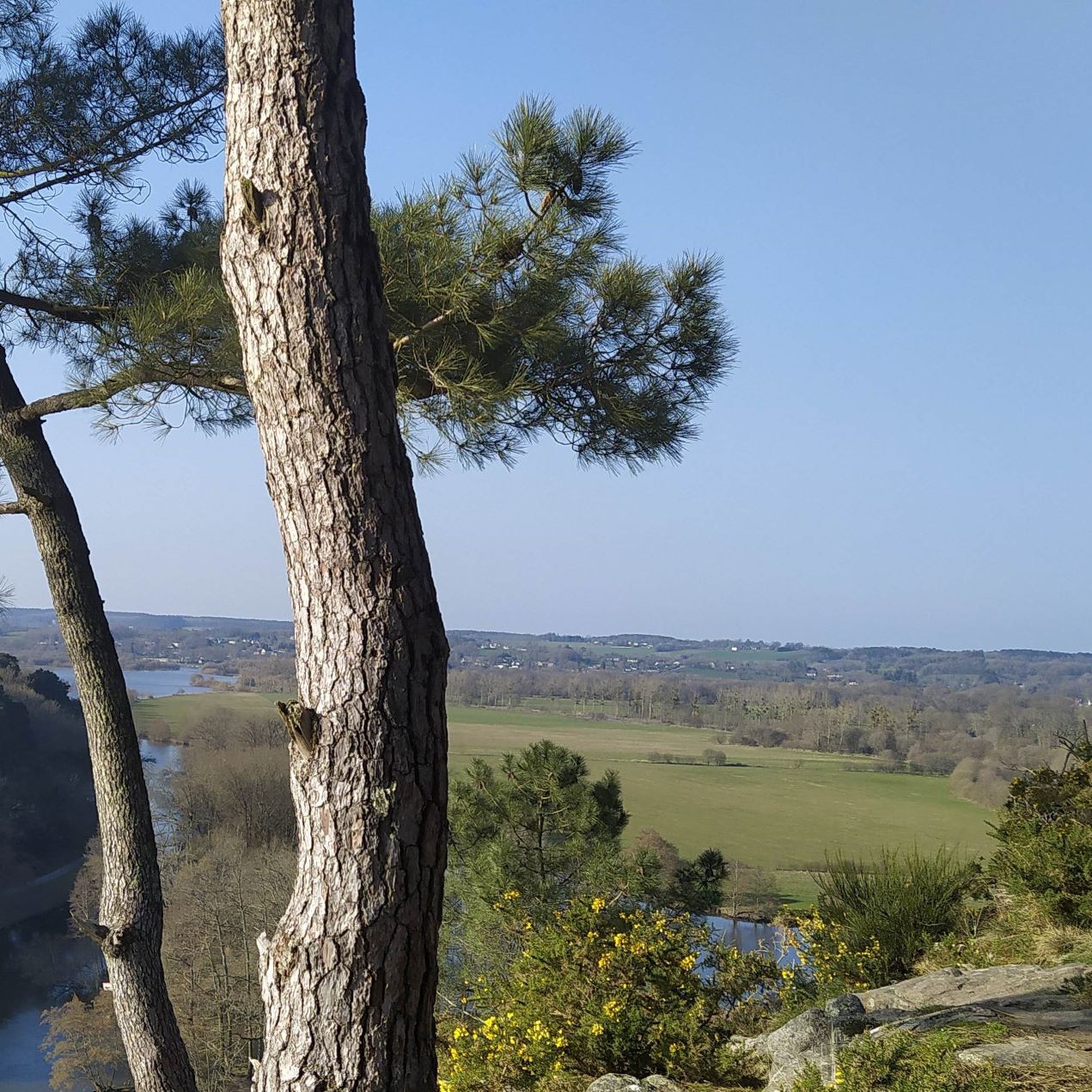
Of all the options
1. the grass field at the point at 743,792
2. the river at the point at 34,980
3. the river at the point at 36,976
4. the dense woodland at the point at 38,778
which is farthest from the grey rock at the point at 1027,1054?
the dense woodland at the point at 38,778

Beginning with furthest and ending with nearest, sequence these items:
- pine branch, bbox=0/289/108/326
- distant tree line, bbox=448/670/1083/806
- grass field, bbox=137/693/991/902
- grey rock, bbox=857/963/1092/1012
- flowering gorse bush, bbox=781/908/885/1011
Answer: distant tree line, bbox=448/670/1083/806
grass field, bbox=137/693/991/902
pine branch, bbox=0/289/108/326
flowering gorse bush, bbox=781/908/885/1011
grey rock, bbox=857/963/1092/1012

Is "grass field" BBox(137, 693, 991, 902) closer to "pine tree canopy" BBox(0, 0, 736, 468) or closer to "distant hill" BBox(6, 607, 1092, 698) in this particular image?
"distant hill" BBox(6, 607, 1092, 698)

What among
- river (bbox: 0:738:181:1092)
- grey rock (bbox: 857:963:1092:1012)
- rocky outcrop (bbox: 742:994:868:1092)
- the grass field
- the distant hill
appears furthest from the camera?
the distant hill

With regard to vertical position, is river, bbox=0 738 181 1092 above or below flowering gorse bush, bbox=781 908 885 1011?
below

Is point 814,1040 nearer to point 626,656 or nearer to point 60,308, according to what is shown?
point 60,308

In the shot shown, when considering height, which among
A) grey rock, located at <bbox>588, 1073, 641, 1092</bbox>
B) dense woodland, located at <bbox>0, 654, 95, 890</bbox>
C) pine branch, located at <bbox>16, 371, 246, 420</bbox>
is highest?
pine branch, located at <bbox>16, 371, 246, 420</bbox>

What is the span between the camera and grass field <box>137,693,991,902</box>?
65.3 feet

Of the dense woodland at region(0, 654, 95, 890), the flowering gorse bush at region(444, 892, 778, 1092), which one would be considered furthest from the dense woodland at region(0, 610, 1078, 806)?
the flowering gorse bush at region(444, 892, 778, 1092)

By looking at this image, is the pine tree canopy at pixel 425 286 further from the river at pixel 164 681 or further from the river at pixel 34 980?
the river at pixel 164 681

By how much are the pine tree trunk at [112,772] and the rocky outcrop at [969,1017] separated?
215cm

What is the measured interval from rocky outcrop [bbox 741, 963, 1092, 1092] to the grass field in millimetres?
12465

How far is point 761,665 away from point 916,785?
86.0 feet

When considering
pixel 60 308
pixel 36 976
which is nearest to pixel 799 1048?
pixel 60 308

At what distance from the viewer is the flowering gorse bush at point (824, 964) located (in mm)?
3689
